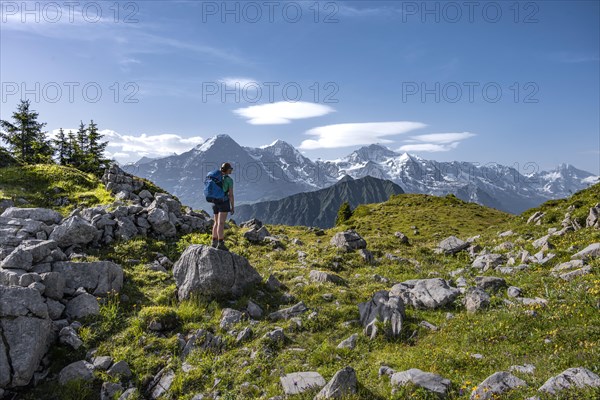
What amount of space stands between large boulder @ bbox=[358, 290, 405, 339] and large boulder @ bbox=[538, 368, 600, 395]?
15.1ft

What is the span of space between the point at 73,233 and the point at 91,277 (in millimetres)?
5333

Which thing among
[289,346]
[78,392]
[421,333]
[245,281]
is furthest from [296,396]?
[245,281]

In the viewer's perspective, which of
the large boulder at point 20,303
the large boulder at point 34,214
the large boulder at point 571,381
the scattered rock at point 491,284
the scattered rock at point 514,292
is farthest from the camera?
the large boulder at point 34,214

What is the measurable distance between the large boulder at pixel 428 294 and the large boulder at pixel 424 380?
5284 millimetres

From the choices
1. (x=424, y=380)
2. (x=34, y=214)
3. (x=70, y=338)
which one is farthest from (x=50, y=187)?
(x=424, y=380)

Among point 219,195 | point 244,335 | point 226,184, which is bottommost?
point 244,335

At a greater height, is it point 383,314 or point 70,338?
point 383,314

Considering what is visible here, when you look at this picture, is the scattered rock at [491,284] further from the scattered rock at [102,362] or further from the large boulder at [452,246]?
the scattered rock at [102,362]

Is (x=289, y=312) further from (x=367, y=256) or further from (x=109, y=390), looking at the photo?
(x=367, y=256)

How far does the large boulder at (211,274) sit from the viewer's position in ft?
47.8

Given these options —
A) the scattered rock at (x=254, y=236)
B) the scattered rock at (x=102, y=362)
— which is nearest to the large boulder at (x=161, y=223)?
the scattered rock at (x=254, y=236)

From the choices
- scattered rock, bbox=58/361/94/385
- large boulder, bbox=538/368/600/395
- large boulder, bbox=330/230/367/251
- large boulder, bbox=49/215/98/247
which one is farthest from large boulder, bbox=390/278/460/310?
large boulder, bbox=49/215/98/247

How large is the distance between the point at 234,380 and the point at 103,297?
24.1 ft

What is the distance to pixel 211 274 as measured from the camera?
14766 mm
